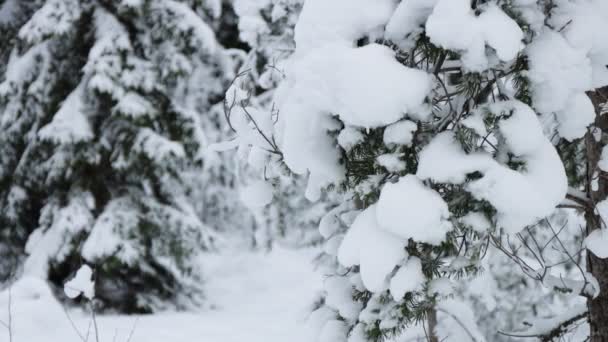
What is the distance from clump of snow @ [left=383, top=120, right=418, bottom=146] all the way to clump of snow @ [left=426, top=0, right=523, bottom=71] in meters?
0.27

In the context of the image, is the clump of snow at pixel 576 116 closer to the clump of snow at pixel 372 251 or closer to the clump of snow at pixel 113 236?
the clump of snow at pixel 372 251

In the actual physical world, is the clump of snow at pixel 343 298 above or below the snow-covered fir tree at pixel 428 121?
below

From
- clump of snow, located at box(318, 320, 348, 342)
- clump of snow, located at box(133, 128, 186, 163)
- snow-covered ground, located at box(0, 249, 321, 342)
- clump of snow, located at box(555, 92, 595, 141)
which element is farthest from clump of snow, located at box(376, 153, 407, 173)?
clump of snow, located at box(133, 128, 186, 163)

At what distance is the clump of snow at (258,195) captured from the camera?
98.2 inches

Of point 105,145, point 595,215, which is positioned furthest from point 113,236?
point 595,215

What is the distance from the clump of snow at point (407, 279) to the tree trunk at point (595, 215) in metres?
1.40

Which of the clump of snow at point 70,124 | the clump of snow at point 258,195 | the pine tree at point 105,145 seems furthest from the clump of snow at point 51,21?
the clump of snow at point 258,195

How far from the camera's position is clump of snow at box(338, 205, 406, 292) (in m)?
1.78

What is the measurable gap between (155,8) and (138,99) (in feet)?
4.28

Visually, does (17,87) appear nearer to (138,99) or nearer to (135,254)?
(138,99)

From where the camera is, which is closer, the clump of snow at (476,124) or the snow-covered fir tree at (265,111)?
the clump of snow at (476,124)

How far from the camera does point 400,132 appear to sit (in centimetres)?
179

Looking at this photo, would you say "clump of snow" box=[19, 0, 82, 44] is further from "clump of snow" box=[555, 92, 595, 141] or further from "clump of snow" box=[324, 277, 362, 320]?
"clump of snow" box=[555, 92, 595, 141]

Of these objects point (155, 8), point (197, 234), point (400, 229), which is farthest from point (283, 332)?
point (400, 229)
